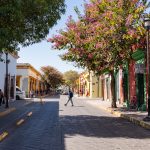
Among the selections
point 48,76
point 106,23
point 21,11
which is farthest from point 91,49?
point 48,76

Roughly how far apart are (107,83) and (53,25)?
34534 millimetres

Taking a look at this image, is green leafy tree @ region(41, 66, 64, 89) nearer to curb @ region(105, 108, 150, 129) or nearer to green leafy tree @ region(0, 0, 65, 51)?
curb @ region(105, 108, 150, 129)

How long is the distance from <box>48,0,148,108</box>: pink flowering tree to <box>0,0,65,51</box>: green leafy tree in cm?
498

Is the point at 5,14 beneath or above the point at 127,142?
above

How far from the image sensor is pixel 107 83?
2141 inches

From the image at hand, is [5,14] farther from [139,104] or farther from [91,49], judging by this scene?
[139,104]

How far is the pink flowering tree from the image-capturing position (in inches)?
951

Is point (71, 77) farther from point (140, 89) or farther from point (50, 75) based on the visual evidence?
point (140, 89)

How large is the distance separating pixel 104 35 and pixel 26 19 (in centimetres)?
644

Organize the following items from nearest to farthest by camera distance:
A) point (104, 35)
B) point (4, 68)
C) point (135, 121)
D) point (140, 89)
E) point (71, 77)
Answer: point (135, 121), point (104, 35), point (140, 89), point (4, 68), point (71, 77)

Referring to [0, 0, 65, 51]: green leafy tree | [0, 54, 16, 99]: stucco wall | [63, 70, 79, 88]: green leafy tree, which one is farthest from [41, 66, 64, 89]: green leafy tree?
[0, 0, 65, 51]: green leafy tree

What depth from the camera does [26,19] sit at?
63.1ft

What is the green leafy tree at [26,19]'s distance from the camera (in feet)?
53.9

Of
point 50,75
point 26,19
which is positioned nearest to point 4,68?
point 26,19
